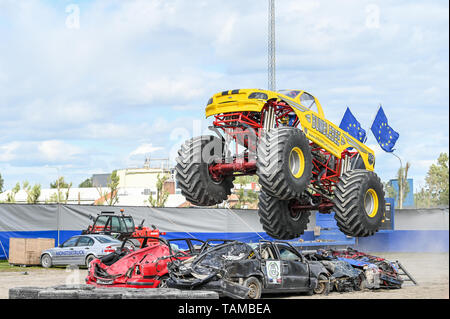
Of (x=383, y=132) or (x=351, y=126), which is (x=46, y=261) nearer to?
(x=351, y=126)

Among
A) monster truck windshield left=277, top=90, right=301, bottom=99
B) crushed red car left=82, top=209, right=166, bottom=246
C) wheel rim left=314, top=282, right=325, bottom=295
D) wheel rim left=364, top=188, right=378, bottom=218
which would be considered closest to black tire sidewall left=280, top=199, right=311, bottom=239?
wheel rim left=314, top=282, right=325, bottom=295

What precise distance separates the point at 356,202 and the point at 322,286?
2.32 meters

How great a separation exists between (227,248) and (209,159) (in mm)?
2334

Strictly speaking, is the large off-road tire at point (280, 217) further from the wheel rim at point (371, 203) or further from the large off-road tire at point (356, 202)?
the wheel rim at point (371, 203)

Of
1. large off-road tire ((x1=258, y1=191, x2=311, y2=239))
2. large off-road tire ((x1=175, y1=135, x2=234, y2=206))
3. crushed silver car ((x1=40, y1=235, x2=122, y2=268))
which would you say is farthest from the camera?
crushed silver car ((x1=40, y1=235, x2=122, y2=268))

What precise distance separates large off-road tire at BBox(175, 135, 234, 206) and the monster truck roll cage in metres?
0.20

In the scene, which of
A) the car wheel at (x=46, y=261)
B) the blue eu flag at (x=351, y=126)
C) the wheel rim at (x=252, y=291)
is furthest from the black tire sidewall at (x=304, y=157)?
the car wheel at (x=46, y=261)

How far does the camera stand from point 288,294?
15.4 m

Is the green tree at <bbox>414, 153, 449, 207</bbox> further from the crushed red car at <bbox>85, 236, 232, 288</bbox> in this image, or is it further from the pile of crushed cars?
the crushed red car at <bbox>85, 236, 232, 288</bbox>

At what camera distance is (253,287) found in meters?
13.2

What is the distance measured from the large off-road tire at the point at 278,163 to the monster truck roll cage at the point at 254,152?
26.7 inches

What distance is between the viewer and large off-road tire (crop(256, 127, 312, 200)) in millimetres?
12930

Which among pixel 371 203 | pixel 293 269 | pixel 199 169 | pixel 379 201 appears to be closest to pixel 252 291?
pixel 293 269

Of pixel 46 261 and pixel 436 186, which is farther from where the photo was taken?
pixel 46 261
